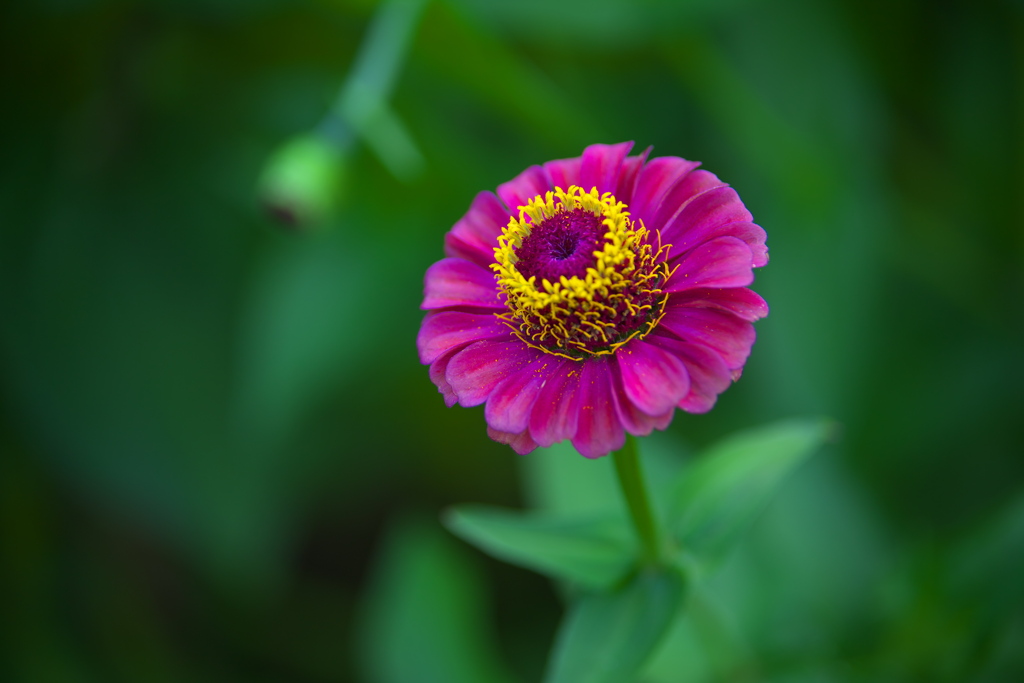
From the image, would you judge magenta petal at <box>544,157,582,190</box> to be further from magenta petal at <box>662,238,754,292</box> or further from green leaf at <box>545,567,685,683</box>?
green leaf at <box>545,567,685,683</box>

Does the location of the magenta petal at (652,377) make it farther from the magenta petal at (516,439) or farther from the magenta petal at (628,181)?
the magenta petal at (628,181)

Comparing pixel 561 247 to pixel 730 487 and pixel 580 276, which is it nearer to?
pixel 580 276

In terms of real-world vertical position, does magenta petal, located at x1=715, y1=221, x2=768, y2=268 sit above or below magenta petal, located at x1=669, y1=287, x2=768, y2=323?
above

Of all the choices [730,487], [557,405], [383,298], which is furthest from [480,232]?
[383,298]

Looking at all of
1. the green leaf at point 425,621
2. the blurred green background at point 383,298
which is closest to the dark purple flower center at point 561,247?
the blurred green background at point 383,298

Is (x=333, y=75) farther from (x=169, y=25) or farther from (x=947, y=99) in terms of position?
(x=947, y=99)

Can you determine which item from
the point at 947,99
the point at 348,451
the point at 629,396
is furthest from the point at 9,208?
the point at 947,99

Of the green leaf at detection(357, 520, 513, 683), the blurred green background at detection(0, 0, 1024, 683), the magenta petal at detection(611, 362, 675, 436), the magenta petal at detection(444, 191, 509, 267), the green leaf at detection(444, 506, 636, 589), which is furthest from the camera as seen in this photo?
the blurred green background at detection(0, 0, 1024, 683)

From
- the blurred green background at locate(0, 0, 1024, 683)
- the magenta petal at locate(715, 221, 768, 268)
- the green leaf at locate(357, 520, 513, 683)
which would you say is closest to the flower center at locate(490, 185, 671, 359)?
the magenta petal at locate(715, 221, 768, 268)
